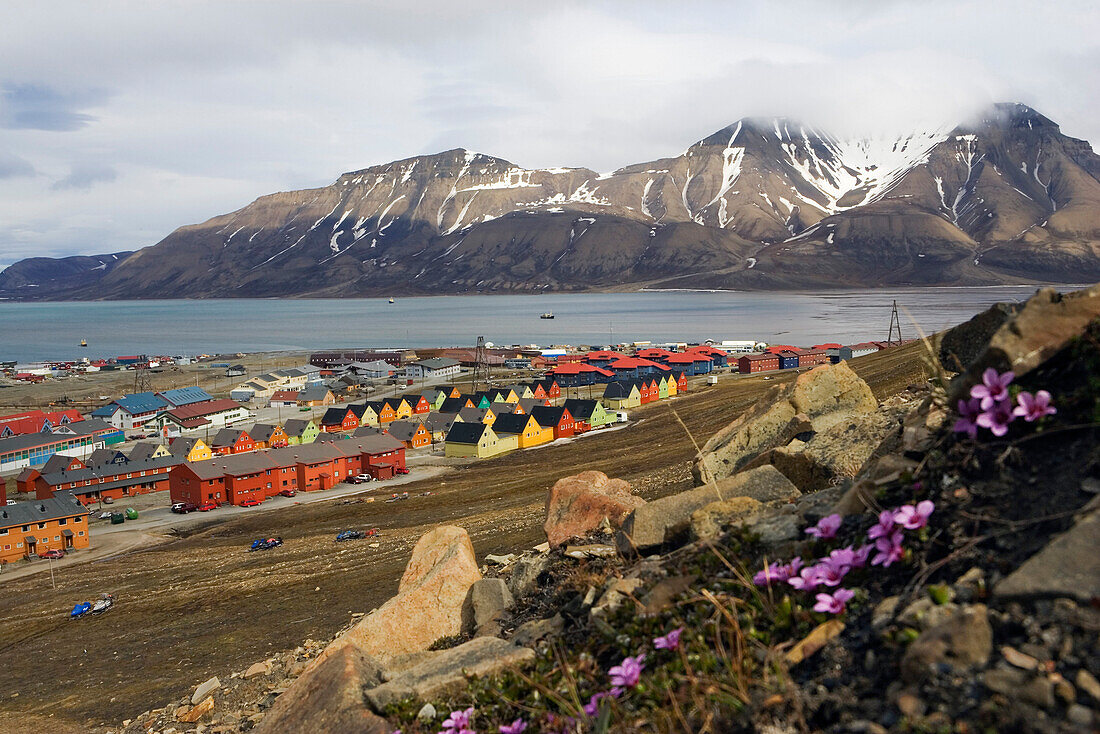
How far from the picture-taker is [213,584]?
24203mm

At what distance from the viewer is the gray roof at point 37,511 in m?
36.7

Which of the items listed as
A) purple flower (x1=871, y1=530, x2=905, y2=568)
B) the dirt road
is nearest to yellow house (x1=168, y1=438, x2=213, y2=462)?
the dirt road

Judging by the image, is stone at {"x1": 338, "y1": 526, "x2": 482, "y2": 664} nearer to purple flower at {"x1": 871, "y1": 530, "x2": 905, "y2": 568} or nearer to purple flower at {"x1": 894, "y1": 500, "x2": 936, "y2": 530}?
purple flower at {"x1": 871, "y1": 530, "x2": 905, "y2": 568}

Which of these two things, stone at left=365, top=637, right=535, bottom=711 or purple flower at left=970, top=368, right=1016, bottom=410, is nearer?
purple flower at left=970, top=368, right=1016, bottom=410

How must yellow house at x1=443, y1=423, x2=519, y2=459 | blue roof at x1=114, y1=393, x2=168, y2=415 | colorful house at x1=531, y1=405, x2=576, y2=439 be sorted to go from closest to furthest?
yellow house at x1=443, y1=423, x2=519, y2=459, colorful house at x1=531, y1=405, x2=576, y2=439, blue roof at x1=114, y1=393, x2=168, y2=415

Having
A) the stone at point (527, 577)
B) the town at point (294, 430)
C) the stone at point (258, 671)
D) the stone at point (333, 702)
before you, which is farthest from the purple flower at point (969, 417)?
the town at point (294, 430)

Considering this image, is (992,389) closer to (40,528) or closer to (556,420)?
(40,528)

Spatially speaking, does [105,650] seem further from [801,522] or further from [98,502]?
[98,502]

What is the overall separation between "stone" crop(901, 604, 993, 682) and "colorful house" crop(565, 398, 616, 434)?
5824cm

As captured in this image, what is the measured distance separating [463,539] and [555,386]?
236ft

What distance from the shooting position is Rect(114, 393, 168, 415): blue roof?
254 ft

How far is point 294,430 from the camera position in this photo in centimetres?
6556

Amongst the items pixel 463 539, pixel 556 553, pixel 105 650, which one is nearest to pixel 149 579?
pixel 105 650

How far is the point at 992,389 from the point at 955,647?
160 centimetres
